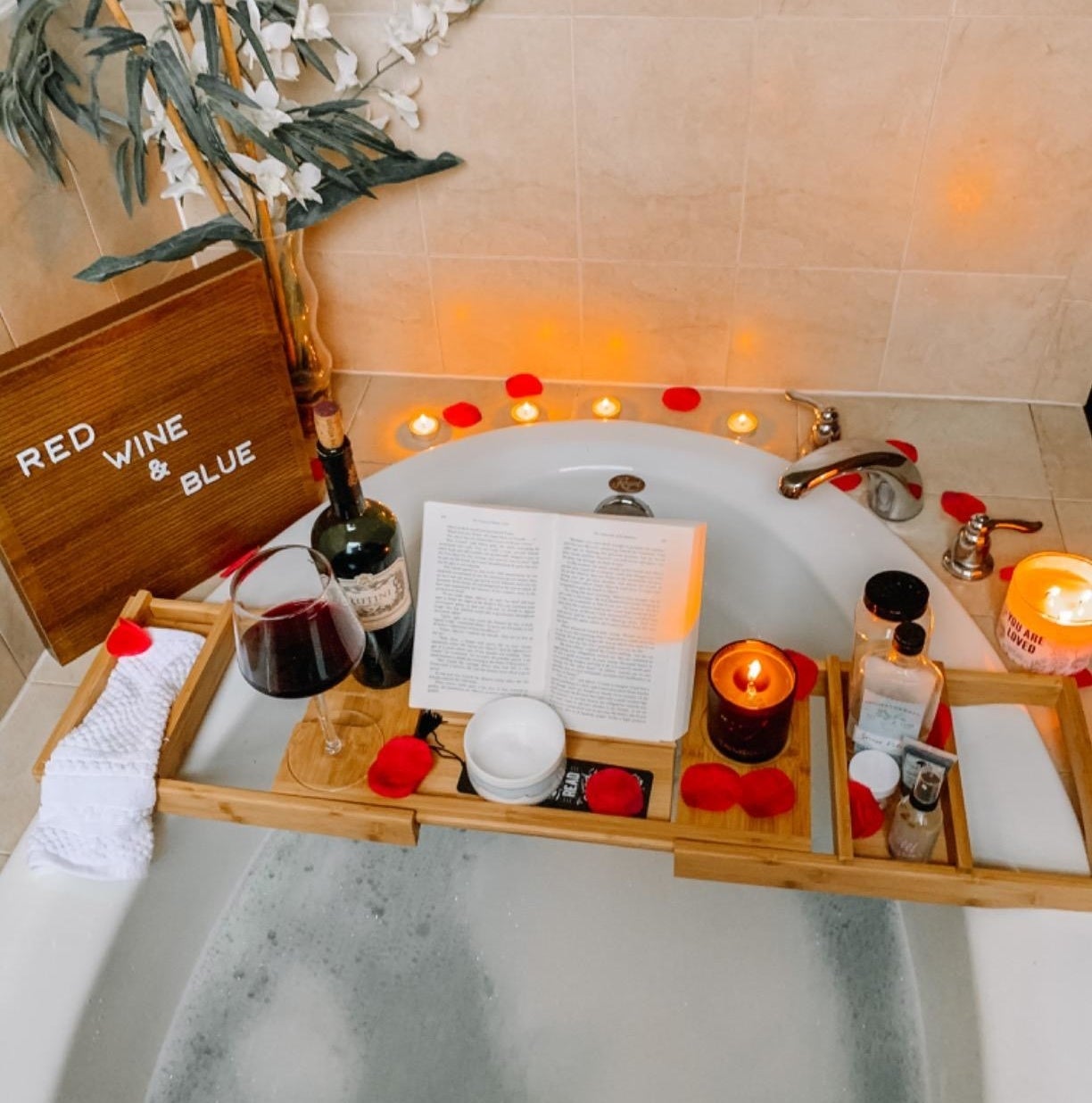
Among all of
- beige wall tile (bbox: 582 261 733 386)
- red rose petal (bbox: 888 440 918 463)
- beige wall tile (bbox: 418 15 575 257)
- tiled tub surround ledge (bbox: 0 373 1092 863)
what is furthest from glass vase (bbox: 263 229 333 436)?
red rose petal (bbox: 888 440 918 463)

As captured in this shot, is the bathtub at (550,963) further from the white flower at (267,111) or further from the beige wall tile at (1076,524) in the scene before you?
the white flower at (267,111)

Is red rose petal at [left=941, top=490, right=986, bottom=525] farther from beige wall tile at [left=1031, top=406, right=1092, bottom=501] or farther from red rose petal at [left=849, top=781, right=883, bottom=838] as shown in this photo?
red rose petal at [left=849, top=781, right=883, bottom=838]

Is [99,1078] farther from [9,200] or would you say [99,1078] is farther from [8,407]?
[9,200]

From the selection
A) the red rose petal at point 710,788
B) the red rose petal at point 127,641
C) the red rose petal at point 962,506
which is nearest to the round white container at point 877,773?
the red rose petal at point 710,788

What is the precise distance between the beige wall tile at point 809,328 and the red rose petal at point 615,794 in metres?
Result: 0.86

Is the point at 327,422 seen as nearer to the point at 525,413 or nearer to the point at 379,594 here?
the point at 379,594

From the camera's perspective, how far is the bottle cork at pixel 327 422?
3.24 feet

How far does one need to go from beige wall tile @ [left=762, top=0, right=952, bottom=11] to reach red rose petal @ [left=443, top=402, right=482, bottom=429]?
27.8 inches

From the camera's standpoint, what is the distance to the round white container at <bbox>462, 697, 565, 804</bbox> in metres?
1.05

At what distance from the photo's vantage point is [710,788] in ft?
3.47

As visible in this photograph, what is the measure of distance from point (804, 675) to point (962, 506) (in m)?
0.53

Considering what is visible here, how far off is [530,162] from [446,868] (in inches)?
38.4

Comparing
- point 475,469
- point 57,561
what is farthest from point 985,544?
point 57,561

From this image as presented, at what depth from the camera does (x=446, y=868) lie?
4.53 feet
